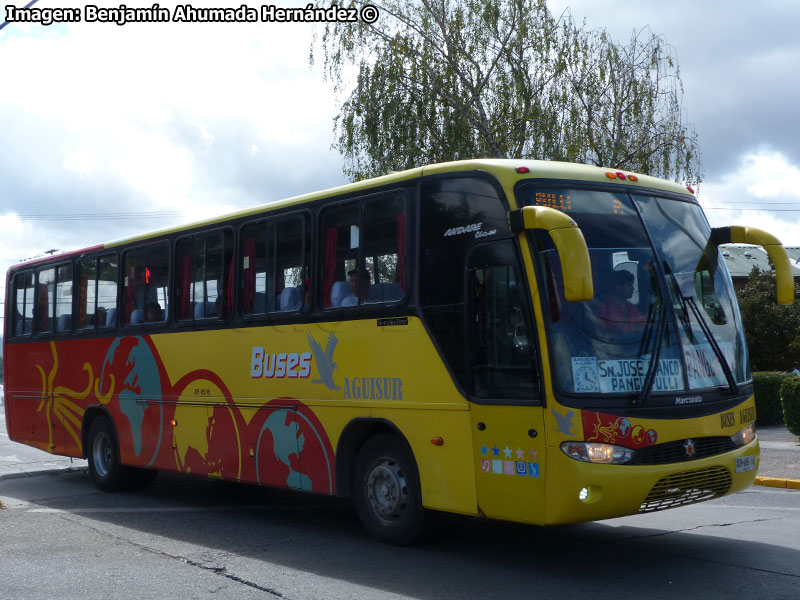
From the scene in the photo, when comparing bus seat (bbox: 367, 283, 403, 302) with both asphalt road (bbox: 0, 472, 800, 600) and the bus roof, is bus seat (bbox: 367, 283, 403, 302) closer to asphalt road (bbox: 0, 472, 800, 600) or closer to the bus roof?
the bus roof

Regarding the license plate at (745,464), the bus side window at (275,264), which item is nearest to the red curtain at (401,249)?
the bus side window at (275,264)

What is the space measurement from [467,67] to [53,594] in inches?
853

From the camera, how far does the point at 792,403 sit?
1728 centimetres

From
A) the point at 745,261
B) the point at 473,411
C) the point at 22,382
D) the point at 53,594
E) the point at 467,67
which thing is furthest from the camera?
the point at 745,261

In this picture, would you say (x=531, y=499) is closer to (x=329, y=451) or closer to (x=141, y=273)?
(x=329, y=451)

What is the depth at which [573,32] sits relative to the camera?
2742 cm

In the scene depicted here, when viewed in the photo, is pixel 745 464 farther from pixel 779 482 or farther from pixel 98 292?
pixel 98 292

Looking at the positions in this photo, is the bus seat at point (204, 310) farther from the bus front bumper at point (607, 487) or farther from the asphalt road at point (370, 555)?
the bus front bumper at point (607, 487)

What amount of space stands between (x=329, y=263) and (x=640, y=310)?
335 centimetres

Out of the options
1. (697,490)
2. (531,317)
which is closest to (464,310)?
(531,317)

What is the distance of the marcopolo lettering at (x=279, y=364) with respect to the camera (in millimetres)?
9945

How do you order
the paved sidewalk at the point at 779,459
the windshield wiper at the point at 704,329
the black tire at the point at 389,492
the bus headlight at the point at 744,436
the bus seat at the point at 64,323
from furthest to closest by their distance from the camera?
the bus seat at the point at 64,323, the paved sidewalk at the point at 779,459, the black tire at the point at 389,492, the bus headlight at the point at 744,436, the windshield wiper at the point at 704,329

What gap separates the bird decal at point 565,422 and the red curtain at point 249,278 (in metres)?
4.62

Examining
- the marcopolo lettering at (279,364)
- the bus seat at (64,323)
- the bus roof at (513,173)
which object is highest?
the bus roof at (513,173)
